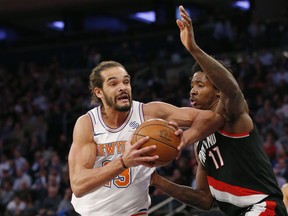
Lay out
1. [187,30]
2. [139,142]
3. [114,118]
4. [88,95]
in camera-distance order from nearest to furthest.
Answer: [139,142]
[187,30]
[114,118]
[88,95]

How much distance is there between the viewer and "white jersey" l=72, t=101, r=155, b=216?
4824 mm

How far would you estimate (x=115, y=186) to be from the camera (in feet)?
15.9

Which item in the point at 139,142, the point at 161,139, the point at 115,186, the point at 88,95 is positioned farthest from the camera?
the point at 88,95

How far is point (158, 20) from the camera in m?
22.7

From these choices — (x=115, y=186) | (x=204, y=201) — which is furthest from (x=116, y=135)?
(x=204, y=201)

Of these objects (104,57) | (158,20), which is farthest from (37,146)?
(158,20)

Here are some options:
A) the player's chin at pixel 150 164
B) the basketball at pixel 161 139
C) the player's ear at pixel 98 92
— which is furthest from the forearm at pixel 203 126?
the player's ear at pixel 98 92

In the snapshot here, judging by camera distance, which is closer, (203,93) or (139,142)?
(139,142)

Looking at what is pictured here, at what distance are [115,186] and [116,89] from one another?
29.3 inches

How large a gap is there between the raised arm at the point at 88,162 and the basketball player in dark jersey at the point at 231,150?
0.91m

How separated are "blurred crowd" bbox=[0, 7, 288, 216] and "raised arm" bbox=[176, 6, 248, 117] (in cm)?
553

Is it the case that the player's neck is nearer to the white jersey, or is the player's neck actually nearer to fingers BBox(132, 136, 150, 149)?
the white jersey

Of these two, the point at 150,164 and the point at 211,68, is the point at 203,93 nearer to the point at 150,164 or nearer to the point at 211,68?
the point at 211,68

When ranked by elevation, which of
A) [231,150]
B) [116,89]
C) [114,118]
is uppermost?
[116,89]
